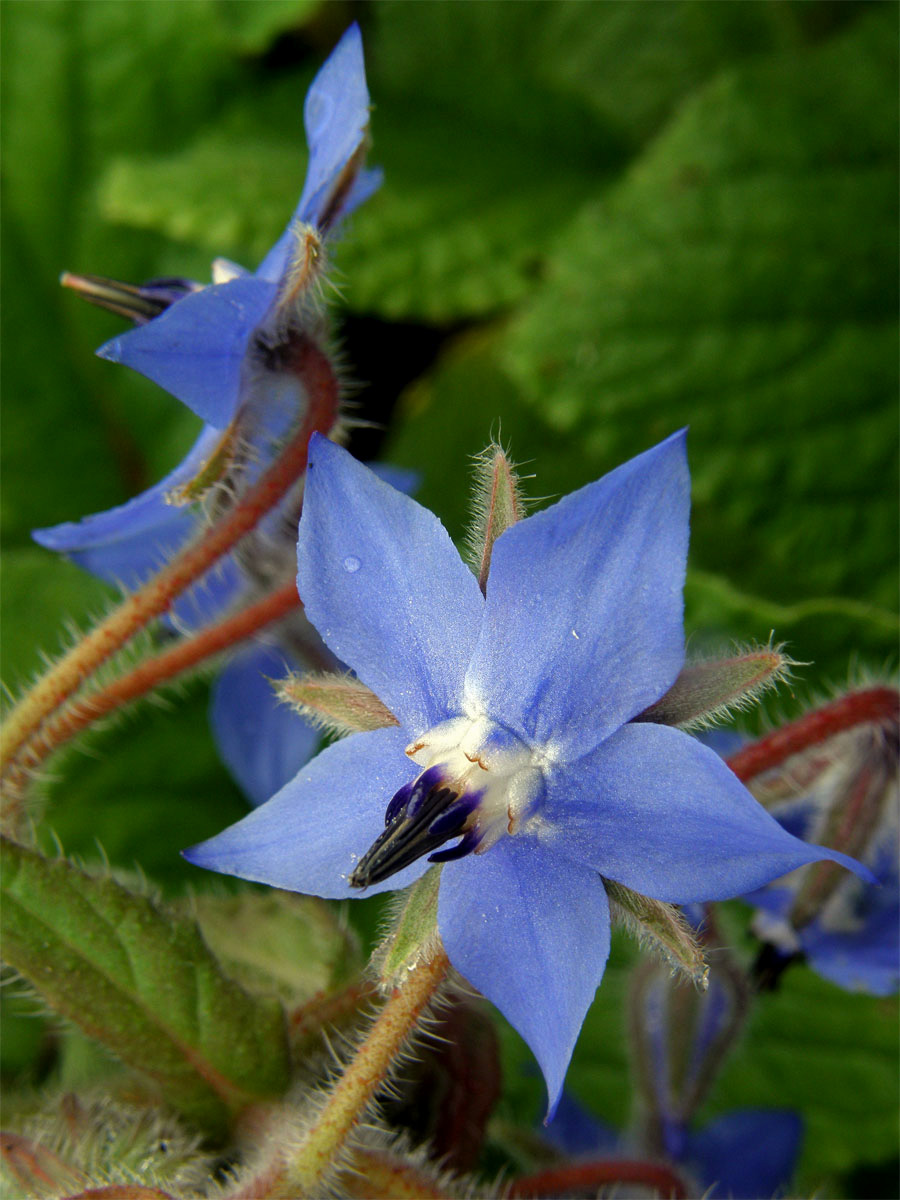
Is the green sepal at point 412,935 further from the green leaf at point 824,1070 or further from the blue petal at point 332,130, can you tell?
the green leaf at point 824,1070

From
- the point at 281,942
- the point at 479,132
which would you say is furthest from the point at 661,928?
the point at 479,132

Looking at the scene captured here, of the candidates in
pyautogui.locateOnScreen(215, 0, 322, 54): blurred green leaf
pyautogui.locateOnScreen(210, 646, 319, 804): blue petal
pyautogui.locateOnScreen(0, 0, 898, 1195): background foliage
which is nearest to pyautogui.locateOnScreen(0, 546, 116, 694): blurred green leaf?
pyautogui.locateOnScreen(0, 0, 898, 1195): background foliage

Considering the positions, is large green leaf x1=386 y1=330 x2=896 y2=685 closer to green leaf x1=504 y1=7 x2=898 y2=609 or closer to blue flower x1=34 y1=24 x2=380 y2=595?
green leaf x1=504 y1=7 x2=898 y2=609

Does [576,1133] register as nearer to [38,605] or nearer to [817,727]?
[817,727]

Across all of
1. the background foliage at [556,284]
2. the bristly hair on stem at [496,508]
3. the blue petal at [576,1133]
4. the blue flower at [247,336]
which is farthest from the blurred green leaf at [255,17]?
the blue petal at [576,1133]

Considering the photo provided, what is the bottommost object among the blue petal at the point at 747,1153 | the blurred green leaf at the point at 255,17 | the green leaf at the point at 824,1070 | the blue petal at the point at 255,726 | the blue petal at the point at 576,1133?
the green leaf at the point at 824,1070

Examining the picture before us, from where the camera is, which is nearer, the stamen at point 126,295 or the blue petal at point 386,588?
the blue petal at point 386,588
